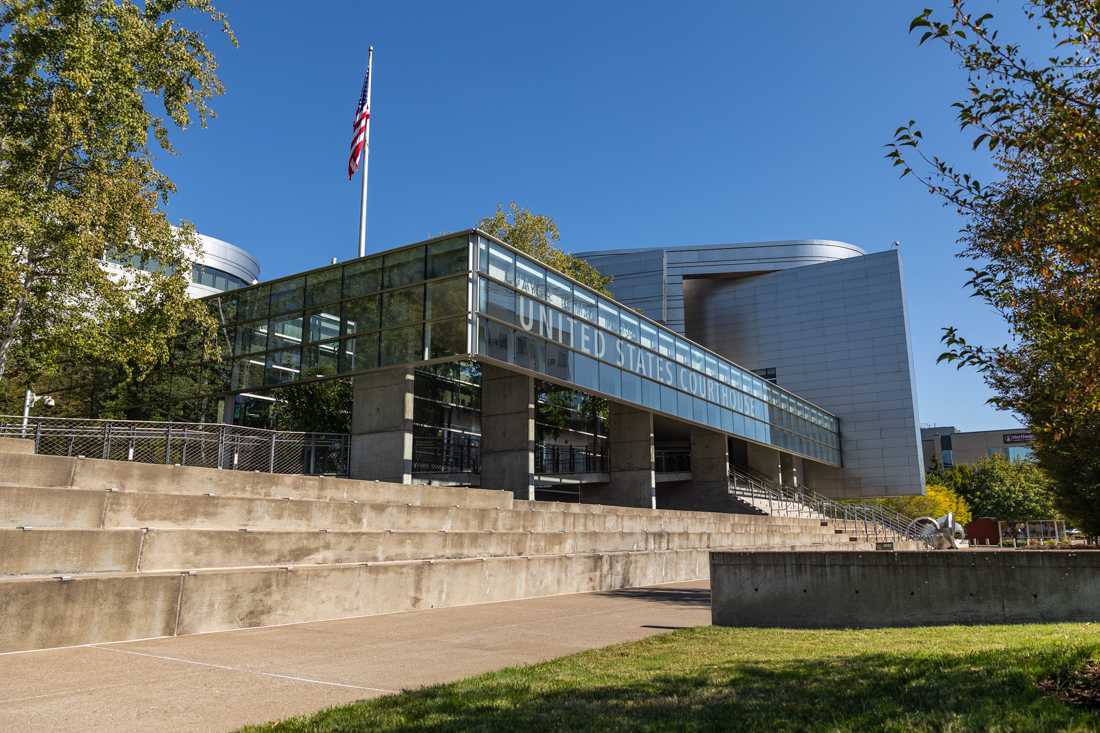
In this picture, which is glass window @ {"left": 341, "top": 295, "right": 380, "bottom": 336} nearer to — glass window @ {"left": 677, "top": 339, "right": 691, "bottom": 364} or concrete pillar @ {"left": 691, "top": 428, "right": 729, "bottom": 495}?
glass window @ {"left": 677, "top": 339, "right": 691, "bottom": 364}

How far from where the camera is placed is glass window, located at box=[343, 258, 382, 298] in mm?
25922

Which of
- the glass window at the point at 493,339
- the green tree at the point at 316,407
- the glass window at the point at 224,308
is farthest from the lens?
the green tree at the point at 316,407

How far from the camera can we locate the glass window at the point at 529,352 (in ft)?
83.5

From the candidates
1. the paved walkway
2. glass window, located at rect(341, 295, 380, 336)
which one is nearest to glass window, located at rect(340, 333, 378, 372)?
glass window, located at rect(341, 295, 380, 336)

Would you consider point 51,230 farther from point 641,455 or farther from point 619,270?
point 619,270

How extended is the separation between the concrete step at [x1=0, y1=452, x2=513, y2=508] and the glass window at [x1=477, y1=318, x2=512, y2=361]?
5.92 metres

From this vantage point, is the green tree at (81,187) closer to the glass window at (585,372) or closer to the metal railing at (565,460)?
the glass window at (585,372)

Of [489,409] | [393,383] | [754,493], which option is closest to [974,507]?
[754,493]

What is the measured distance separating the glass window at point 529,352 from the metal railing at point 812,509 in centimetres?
2008

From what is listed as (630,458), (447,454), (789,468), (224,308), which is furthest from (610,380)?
(789,468)

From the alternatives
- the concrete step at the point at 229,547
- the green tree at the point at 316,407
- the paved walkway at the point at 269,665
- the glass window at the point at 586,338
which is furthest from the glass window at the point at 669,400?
the paved walkway at the point at 269,665

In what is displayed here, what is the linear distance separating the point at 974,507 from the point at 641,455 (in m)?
55.2

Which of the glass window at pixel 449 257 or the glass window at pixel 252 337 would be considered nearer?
the glass window at pixel 449 257

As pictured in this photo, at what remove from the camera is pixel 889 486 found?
205 ft
